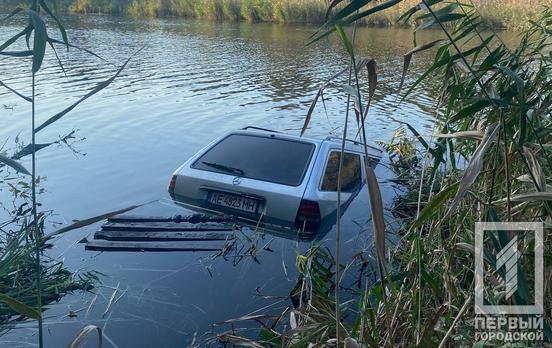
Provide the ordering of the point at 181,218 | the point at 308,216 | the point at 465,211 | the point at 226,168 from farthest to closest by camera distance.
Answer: the point at 181,218 → the point at 226,168 → the point at 308,216 → the point at 465,211

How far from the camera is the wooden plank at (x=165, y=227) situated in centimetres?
644

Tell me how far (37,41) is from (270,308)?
3.58m

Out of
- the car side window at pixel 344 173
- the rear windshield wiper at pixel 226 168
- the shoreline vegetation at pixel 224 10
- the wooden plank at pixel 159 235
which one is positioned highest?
the shoreline vegetation at pixel 224 10

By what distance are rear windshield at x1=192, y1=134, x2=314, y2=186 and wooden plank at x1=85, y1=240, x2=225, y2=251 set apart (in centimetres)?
81

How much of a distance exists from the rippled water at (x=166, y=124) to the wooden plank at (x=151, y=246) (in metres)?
0.13

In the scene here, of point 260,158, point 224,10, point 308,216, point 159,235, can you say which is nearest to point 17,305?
point 308,216

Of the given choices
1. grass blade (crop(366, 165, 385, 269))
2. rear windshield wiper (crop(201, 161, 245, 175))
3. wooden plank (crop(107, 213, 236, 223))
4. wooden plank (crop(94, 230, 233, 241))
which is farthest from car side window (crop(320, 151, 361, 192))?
grass blade (crop(366, 165, 385, 269))

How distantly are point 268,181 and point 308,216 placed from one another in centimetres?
58

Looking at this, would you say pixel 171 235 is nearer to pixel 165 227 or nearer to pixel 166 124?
pixel 165 227

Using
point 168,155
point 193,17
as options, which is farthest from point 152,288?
point 193,17

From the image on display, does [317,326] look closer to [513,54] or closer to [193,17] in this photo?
[513,54]

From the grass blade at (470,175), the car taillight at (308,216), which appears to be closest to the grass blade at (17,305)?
the grass blade at (470,175)

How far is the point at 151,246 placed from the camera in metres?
6.28

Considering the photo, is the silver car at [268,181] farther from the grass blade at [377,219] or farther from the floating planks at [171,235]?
the grass blade at [377,219]
